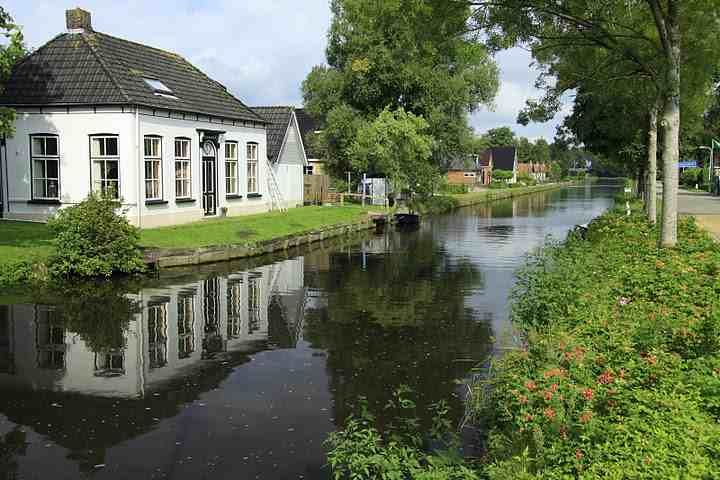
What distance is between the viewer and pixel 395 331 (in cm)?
1444

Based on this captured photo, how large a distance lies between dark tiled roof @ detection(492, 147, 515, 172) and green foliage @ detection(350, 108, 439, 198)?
87052mm

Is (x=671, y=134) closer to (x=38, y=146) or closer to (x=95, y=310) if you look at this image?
(x=95, y=310)

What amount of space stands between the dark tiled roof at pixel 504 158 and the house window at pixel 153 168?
351ft

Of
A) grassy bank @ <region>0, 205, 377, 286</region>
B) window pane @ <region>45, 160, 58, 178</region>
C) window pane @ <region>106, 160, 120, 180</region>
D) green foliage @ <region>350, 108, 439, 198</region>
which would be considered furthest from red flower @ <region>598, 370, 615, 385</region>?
green foliage @ <region>350, 108, 439, 198</region>

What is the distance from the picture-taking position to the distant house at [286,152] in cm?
4003

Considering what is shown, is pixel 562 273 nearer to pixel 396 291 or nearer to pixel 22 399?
pixel 396 291

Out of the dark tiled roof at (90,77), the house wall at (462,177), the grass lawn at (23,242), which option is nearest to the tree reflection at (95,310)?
the grass lawn at (23,242)

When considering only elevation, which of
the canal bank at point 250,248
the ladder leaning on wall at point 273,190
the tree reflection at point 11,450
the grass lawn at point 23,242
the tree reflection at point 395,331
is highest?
the ladder leaning on wall at point 273,190

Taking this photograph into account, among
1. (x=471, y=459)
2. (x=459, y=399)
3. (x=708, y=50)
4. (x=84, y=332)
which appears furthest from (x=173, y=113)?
(x=471, y=459)

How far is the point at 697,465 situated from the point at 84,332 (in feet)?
40.0

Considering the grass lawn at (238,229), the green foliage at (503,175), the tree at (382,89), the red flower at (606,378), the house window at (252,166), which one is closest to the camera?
the red flower at (606,378)

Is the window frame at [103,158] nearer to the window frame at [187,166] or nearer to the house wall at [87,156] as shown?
the house wall at [87,156]

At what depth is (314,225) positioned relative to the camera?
1291 inches

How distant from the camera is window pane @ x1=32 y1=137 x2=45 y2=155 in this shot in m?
27.1
